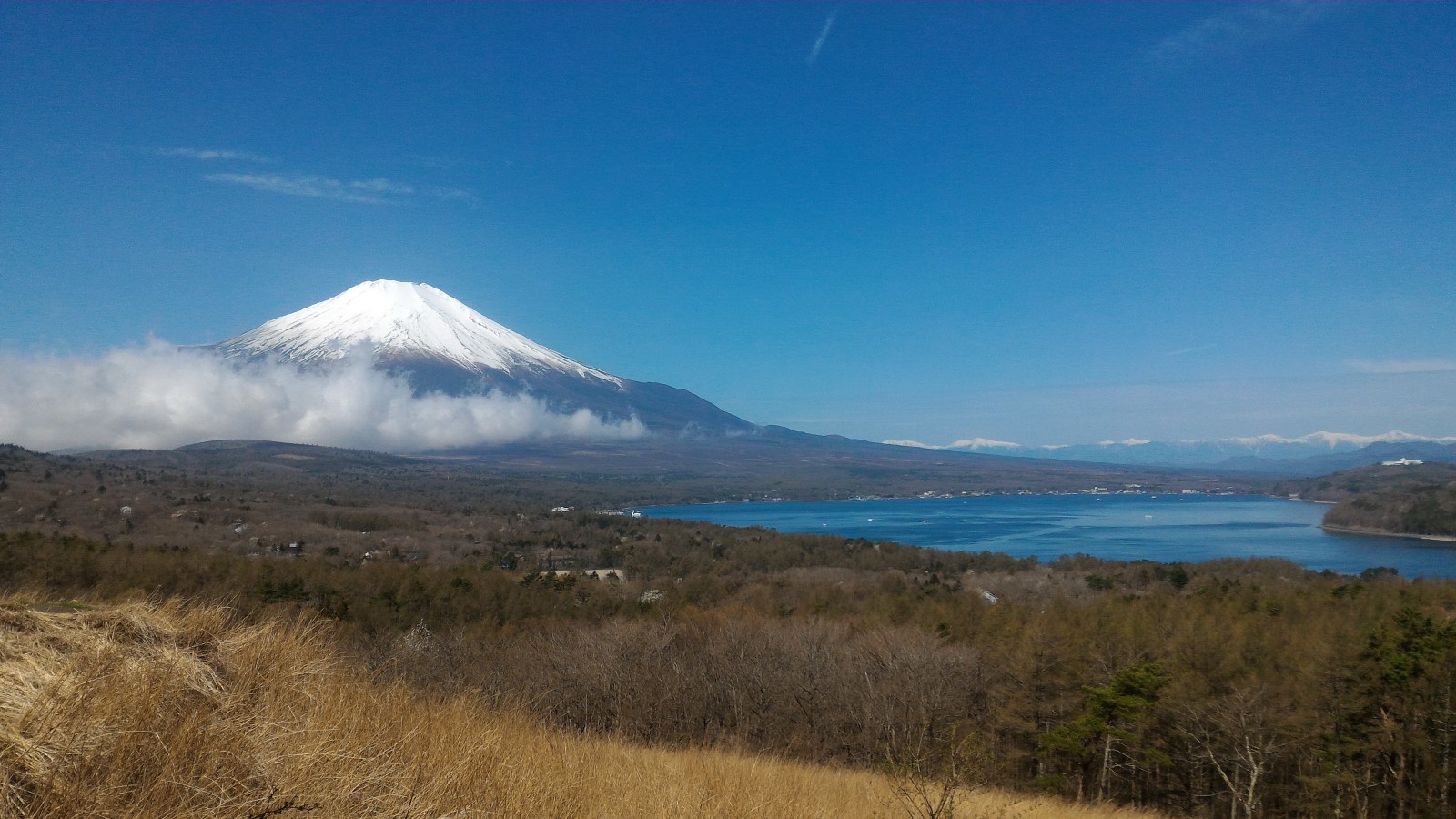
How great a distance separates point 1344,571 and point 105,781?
74023 millimetres

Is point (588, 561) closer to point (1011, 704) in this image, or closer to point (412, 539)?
point (412, 539)

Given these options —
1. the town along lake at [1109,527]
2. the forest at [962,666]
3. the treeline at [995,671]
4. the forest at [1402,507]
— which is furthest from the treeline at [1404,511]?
the treeline at [995,671]

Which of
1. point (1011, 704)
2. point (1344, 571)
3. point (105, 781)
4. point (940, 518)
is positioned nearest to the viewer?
point (105, 781)

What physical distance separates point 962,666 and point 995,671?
4.23 feet

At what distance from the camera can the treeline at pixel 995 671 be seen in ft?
60.8

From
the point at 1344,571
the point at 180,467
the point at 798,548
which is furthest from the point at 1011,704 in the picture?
the point at 180,467

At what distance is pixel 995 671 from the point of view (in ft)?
80.8

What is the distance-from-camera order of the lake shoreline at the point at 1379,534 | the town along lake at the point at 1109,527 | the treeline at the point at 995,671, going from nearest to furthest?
the treeline at the point at 995,671, the town along lake at the point at 1109,527, the lake shoreline at the point at 1379,534

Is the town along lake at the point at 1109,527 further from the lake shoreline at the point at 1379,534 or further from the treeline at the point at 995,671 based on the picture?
the treeline at the point at 995,671

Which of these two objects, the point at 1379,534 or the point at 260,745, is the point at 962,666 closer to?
the point at 260,745

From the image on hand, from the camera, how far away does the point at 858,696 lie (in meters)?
22.6

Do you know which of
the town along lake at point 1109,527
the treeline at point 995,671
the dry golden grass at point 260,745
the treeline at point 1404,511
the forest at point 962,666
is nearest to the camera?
the dry golden grass at point 260,745

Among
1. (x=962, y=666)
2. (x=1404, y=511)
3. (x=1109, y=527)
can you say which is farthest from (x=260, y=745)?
(x=1109, y=527)

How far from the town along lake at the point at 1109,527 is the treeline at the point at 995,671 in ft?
134
